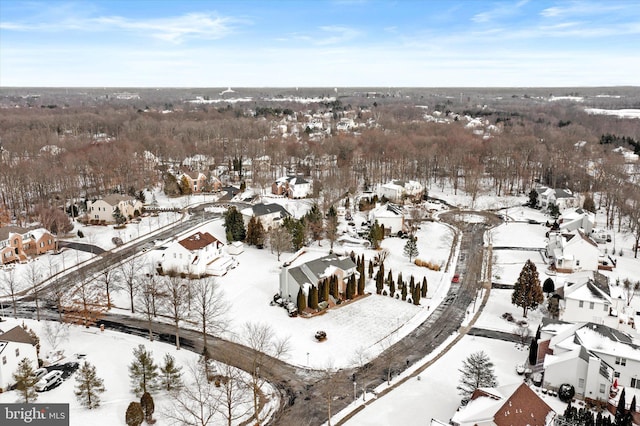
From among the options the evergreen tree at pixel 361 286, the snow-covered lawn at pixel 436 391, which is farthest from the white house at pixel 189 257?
the snow-covered lawn at pixel 436 391

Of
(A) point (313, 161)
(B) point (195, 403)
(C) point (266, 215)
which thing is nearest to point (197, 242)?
(C) point (266, 215)

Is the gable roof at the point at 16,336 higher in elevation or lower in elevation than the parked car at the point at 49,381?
higher

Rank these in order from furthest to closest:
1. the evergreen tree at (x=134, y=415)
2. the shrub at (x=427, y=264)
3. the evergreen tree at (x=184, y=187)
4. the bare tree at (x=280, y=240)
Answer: the evergreen tree at (x=184, y=187) → the bare tree at (x=280, y=240) → the shrub at (x=427, y=264) → the evergreen tree at (x=134, y=415)

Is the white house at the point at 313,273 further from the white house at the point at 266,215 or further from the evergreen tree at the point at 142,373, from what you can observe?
the white house at the point at 266,215

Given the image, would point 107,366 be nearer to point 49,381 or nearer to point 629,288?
point 49,381

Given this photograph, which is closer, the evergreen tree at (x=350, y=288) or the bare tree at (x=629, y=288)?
the bare tree at (x=629, y=288)

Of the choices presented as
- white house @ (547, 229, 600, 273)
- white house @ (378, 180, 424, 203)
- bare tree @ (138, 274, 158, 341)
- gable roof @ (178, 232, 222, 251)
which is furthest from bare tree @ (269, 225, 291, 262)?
white house @ (378, 180, 424, 203)

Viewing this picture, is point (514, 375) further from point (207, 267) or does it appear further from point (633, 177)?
point (633, 177)

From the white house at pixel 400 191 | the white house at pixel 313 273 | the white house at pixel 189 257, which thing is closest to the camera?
the white house at pixel 313 273
